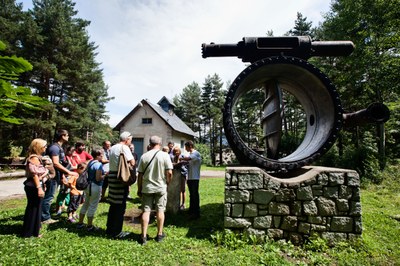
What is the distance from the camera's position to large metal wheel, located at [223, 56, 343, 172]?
4.24 meters

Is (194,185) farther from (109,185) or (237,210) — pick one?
(109,185)

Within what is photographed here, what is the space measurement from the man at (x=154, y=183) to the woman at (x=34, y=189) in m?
1.77

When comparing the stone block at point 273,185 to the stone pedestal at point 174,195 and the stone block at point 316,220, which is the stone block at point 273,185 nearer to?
the stone block at point 316,220

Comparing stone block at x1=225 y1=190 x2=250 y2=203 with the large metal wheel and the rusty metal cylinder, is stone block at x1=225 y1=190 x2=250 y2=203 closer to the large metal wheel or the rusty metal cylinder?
the large metal wheel

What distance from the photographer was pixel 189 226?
4812mm

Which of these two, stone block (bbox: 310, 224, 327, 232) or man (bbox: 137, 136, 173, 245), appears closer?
stone block (bbox: 310, 224, 327, 232)

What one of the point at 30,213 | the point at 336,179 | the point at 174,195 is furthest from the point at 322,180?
the point at 30,213

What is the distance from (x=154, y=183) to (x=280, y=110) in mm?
3111

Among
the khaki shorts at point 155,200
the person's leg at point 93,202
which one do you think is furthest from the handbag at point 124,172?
the person's leg at point 93,202

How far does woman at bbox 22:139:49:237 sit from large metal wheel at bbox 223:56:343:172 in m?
3.56

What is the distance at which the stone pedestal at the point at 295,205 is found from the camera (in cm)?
382

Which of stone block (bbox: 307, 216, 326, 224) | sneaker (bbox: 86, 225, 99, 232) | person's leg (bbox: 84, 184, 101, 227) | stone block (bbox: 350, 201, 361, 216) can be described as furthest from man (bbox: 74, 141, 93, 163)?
stone block (bbox: 350, 201, 361, 216)

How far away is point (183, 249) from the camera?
370cm

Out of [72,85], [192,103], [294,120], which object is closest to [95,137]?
[72,85]
